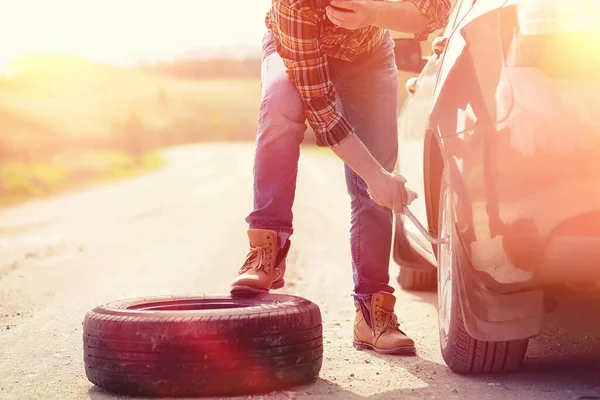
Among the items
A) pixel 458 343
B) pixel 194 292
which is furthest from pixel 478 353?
pixel 194 292

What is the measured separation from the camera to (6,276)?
7523 mm

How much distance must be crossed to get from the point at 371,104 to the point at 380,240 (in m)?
0.60

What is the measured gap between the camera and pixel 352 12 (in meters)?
3.60

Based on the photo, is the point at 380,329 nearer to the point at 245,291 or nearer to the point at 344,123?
the point at 245,291

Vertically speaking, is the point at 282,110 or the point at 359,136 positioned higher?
the point at 282,110

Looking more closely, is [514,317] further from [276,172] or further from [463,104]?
[276,172]

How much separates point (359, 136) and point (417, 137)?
80cm

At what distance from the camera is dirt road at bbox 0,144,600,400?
11.9 feet

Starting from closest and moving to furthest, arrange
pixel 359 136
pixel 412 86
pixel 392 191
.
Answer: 1. pixel 392 191
2. pixel 359 136
3. pixel 412 86

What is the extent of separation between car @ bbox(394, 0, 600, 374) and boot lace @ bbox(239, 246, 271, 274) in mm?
861

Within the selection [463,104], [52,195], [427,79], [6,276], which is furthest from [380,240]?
[52,195]

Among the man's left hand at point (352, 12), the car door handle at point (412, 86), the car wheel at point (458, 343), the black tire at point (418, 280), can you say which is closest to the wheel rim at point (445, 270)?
the car wheel at point (458, 343)

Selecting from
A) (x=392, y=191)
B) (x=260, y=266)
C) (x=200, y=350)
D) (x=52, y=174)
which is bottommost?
(x=52, y=174)

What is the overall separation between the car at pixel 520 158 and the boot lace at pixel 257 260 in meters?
0.86
